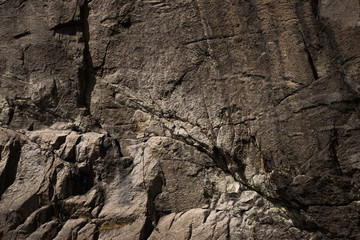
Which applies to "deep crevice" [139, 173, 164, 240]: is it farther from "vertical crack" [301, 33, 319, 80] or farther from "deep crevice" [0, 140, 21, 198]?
"vertical crack" [301, 33, 319, 80]

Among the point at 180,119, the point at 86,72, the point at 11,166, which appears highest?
the point at 86,72

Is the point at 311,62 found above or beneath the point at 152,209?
above

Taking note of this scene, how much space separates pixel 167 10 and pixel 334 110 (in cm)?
255

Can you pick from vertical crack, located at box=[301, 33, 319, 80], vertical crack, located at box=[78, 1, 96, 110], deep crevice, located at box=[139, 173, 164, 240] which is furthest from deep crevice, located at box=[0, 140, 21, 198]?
vertical crack, located at box=[301, 33, 319, 80]

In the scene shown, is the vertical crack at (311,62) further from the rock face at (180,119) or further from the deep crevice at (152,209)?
the deep crevice at (152,209)

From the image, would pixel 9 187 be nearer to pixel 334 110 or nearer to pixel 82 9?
pixel 82 9

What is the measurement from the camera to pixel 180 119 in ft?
19.1

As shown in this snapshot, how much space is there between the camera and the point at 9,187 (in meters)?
5.84

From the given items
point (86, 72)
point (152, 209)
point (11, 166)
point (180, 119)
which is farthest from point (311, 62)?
point (11, 166)

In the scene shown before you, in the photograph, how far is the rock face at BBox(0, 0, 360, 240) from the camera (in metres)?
5.16

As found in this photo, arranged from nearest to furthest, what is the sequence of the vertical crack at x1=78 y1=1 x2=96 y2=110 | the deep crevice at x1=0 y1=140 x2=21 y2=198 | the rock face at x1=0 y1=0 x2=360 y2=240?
1. the rock face at x1=0 y1=0 x2=360 y2=240
2. the deep crevice at x1=0 y1=140 x2=21 y2=198
3. the vertical crack at x1=78 y1=1 x2=96 y2=110

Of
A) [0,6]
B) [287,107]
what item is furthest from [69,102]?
[287,107]

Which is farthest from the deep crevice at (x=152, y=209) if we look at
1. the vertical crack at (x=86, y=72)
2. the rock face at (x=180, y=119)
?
the vertical crack at (x=86, y=72)

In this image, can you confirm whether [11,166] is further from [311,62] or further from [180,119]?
[311,62]
